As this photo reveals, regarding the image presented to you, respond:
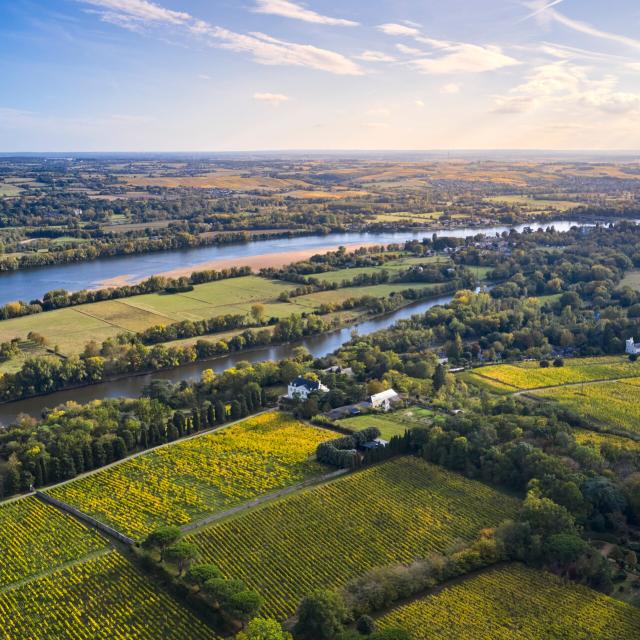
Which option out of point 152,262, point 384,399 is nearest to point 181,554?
point 384,399

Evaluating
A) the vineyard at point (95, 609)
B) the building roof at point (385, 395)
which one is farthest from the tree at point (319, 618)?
the building roof at point (385, 395)

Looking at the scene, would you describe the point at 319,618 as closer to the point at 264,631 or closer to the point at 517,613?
the point at 264,631

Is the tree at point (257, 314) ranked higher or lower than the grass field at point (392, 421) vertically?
higher

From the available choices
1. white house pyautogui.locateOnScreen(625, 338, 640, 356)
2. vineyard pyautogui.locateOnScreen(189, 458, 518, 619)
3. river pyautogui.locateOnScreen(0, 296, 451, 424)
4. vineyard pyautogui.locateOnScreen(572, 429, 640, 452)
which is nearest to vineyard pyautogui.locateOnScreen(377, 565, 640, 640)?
vineyard pyautogui.locateOnScreen(189, 458, 518, 619)

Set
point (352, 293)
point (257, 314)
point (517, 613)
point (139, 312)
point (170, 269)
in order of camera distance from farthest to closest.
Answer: point (170, 269) → point (352, 293) → point (139, 312) → point (257, 314) → point (517, 613)

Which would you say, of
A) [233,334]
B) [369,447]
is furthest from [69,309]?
[369,447]

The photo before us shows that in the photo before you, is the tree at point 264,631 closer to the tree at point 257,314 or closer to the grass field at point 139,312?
the grass field at point 139,312
